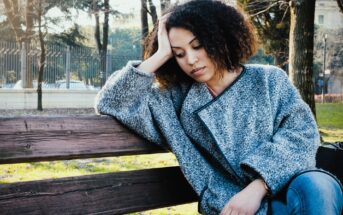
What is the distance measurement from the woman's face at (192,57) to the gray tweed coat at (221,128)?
2.7 inches

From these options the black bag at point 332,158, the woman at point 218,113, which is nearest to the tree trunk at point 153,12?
the black bag at point 332,158

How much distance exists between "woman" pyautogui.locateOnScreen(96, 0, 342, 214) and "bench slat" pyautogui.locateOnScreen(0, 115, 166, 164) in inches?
2.6

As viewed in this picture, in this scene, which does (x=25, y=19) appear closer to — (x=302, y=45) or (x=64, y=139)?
(x=302, y=45)

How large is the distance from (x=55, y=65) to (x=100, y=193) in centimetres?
1548

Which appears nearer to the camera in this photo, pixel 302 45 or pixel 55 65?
pixel 302 45

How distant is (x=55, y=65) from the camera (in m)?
16.9

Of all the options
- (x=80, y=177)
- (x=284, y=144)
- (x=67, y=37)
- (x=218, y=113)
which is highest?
(x=67, y=37)

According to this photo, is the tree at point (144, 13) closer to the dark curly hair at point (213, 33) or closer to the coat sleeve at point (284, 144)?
the dark curly hair at point (213, 33)

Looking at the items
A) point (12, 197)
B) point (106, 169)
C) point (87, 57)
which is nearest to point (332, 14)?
point (87, 57)

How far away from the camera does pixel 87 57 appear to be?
57.6ft

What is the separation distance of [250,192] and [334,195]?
34cm

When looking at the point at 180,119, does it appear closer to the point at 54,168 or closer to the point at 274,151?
the point at 274,151

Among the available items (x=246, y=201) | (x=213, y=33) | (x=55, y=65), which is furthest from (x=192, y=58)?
(x=55, y=65)

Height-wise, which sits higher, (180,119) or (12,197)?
(180,119)
